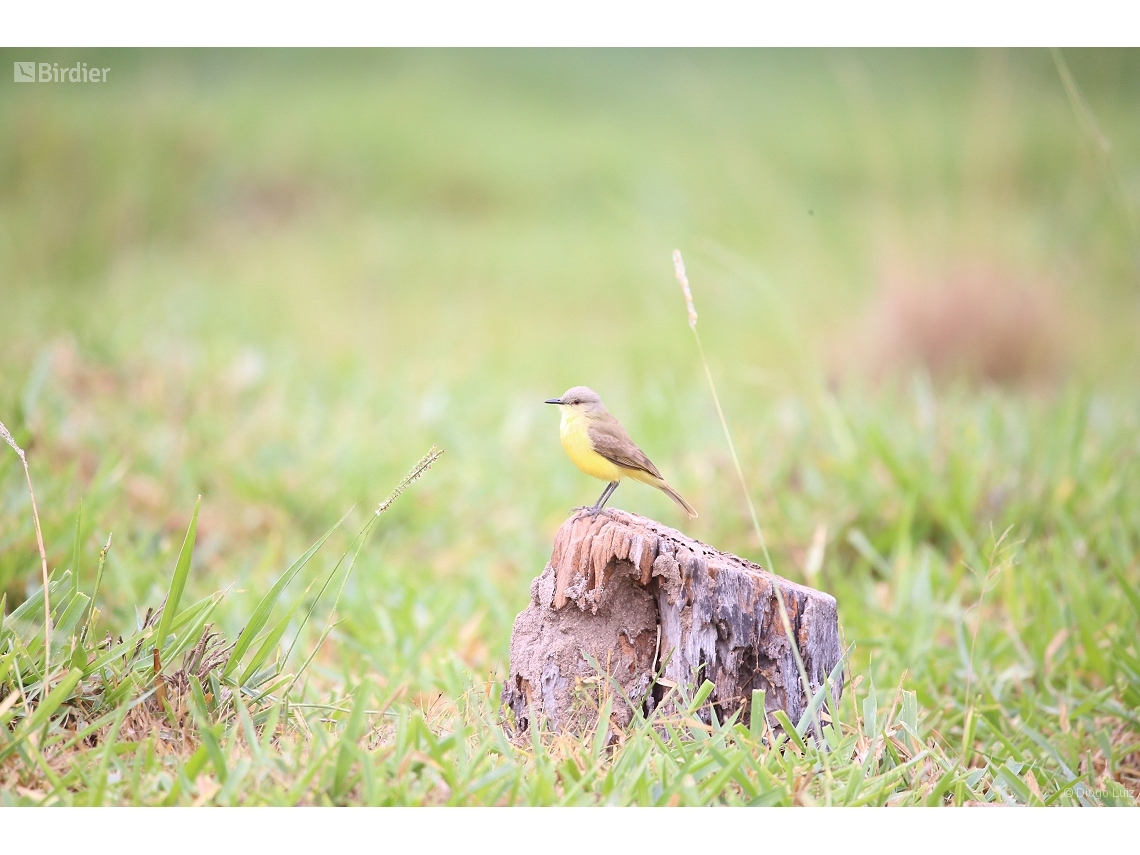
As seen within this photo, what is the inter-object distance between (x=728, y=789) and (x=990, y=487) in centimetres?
250

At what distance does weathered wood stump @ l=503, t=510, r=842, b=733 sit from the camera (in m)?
2.04

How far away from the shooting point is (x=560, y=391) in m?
5.84

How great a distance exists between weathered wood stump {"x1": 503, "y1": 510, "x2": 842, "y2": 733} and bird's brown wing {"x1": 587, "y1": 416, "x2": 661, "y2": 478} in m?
0.16

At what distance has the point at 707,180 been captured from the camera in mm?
9695

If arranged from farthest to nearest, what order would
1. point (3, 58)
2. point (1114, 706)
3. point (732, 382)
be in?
point (732, 382)
point (3, 58)
point (1114, 706)

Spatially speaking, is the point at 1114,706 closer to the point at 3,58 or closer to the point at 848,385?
the point at 848,385

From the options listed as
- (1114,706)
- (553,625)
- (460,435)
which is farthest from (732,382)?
(553,625)

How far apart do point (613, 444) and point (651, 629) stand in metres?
0.42

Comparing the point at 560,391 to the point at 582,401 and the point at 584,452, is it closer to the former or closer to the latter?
the point at 582,401

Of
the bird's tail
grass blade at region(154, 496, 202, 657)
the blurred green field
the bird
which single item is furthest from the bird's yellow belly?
grass blade at region(154, 496, 202, 657)

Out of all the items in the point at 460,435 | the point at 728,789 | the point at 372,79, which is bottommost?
the point at 728,789

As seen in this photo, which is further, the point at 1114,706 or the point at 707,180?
the point at 707,180

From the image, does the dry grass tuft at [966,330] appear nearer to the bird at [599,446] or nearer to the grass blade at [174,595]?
the bird at [599,446]

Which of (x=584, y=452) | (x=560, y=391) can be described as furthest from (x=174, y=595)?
(x=560, y=391)
